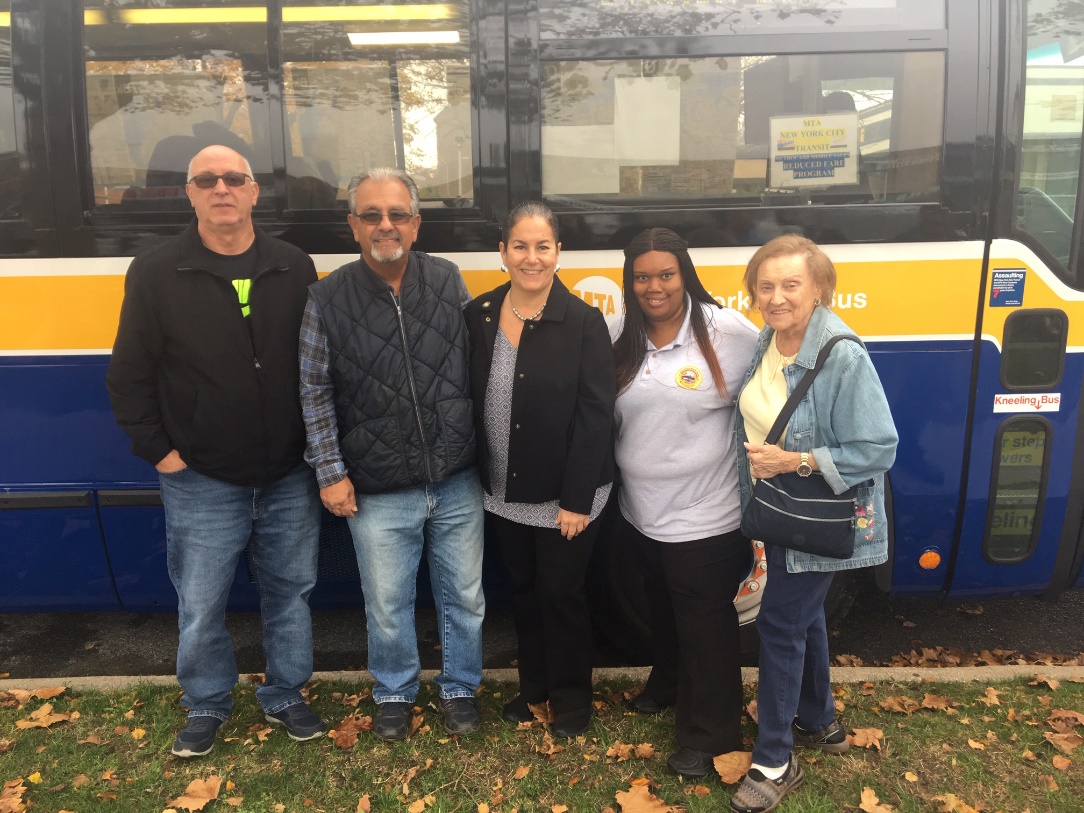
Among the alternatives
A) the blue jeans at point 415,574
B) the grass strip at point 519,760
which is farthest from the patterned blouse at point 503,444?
the grass strip at point 519,760

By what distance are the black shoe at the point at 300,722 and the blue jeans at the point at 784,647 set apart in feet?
5.27

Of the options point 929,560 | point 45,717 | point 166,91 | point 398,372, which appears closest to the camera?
point 398,372

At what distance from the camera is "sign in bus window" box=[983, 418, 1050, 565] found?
3.33m

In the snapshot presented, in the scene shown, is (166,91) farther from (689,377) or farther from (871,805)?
(871,805)

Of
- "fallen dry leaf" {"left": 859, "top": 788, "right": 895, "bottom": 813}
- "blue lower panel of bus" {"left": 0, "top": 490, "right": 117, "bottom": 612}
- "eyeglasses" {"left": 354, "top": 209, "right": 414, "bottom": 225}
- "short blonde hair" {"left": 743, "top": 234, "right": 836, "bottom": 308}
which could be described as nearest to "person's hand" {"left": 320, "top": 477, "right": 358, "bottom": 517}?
"eyeglasses" {"left": 354, "top": 209, "right": 414, "bottom": 225}

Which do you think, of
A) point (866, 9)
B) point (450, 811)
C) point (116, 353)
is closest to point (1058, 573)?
point (866, 9)

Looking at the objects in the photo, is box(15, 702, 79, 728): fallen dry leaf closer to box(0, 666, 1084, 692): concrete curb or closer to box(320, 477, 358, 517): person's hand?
box(0, 666, 1084, 692): concrete curb

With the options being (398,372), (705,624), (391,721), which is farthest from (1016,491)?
(391,721)

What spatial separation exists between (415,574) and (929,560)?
82.4 inches

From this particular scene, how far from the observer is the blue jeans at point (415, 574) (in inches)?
116

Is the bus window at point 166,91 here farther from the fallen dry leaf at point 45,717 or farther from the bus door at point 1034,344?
the bus door at point 1034,344

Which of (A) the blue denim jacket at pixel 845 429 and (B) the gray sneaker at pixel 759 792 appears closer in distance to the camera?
(A) the blue denim jacket at pixel 845 429

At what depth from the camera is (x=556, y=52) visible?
3111 mm

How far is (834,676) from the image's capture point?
3.46 meters
